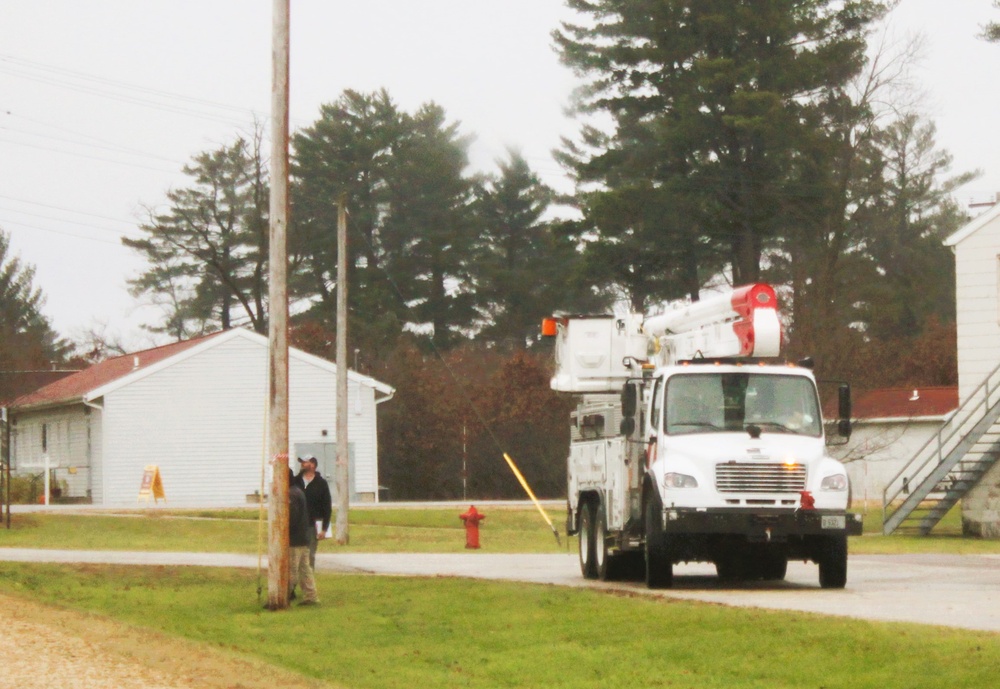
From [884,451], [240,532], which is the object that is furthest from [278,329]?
[884,451]

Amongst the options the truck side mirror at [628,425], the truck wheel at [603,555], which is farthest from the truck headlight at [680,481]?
the truck wheel at [603,555]

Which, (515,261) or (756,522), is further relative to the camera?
(515,261)

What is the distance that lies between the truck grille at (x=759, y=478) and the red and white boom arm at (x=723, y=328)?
55.8 inches

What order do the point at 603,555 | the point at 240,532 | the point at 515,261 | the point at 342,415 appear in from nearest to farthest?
the point at 603,555
the point at 342,415
the point at 240,532
the point at 515,261

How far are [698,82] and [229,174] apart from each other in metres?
32.6

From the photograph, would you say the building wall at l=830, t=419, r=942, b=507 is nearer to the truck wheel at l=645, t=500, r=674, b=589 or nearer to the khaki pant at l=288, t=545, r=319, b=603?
the truck wheel at l=645, t=500, r=674, b=589

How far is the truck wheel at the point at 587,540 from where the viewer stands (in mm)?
23125

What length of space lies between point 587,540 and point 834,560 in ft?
12.7

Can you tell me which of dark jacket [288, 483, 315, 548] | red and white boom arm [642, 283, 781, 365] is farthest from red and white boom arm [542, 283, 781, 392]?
dark jacket [288, 483, 315, 548]

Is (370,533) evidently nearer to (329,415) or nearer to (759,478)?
(329,415)

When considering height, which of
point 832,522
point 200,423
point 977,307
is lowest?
point 832,522

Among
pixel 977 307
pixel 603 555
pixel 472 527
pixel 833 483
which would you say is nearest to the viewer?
pixel 833 483

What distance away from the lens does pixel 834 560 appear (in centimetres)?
2059

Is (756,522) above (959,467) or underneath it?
underneath
